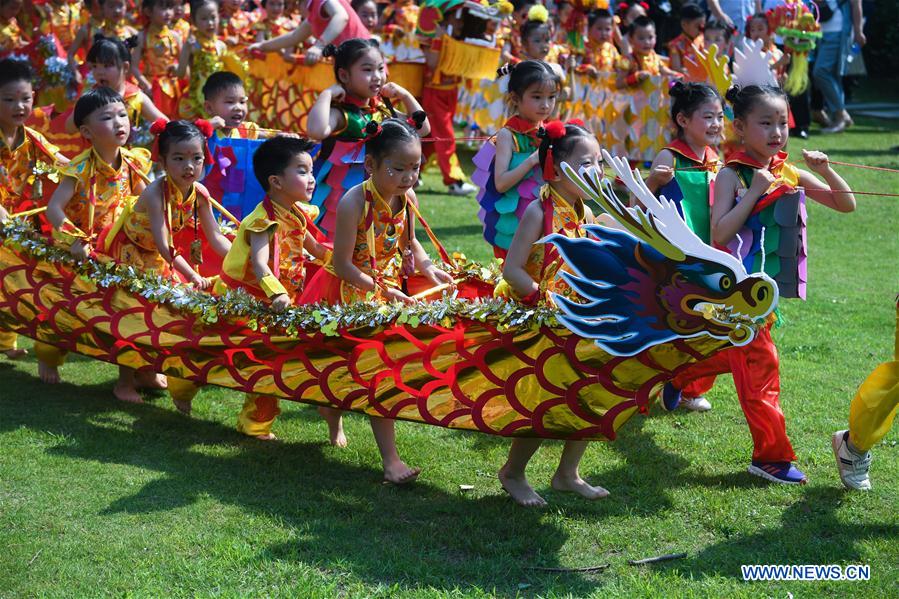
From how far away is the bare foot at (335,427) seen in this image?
4.70 metres

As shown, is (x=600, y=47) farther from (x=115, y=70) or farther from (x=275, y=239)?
(x=275, y=239)

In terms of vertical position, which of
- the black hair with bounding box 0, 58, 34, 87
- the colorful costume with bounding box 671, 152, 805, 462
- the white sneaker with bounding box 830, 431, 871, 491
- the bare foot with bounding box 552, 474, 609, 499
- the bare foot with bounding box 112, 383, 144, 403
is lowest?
the bare foot with bounding box 112, 383, 144, 403

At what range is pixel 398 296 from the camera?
4344 mm

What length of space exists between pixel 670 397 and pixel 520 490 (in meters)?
1.21

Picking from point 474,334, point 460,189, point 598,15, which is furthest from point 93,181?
point 598,15

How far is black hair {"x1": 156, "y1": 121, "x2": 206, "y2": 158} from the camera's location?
4.84 meters

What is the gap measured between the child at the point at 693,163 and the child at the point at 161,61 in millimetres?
5170

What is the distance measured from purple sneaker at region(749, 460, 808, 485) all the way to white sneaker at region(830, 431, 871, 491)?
17cm

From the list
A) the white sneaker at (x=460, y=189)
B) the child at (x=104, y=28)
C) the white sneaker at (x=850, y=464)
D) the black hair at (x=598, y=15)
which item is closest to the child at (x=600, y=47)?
the black hair at (x=598, y=15)

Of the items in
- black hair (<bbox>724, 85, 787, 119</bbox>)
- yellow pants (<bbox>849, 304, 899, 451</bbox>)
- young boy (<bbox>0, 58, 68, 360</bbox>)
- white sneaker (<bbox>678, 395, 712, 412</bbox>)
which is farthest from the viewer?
young boy (<bbox>0, 58, 68, 360</bbox>)

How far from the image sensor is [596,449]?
4.72 m

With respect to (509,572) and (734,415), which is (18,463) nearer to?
(509,572)

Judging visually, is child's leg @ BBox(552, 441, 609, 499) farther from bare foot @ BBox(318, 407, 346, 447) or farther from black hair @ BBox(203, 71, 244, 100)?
black hair @ BBox(203, 71, 244, 100)

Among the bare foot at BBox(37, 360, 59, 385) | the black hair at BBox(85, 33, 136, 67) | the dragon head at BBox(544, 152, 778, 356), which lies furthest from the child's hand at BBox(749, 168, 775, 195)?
the black hair at BBox(85, 33, 136, 67)
